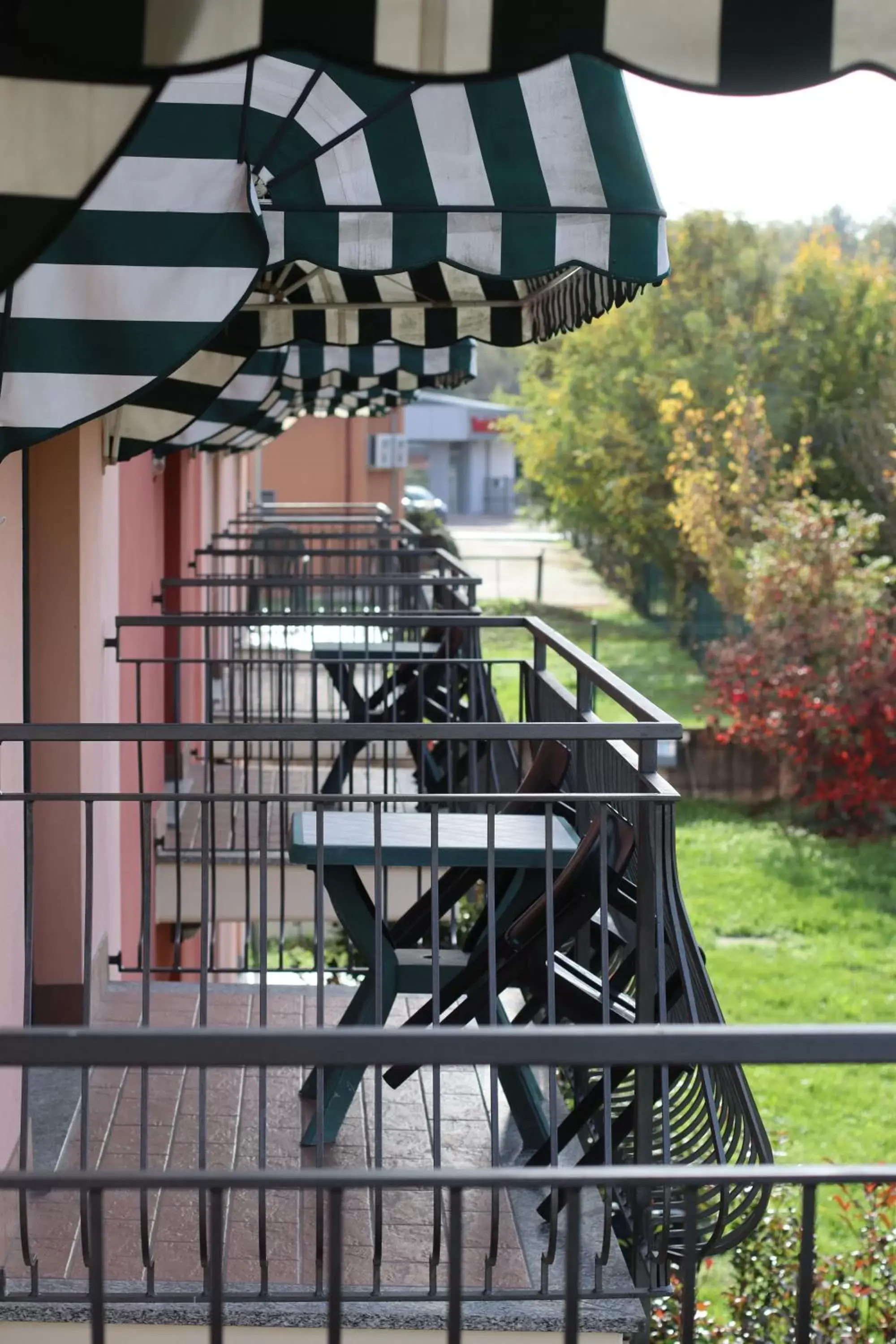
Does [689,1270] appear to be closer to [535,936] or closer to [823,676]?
[535,936]

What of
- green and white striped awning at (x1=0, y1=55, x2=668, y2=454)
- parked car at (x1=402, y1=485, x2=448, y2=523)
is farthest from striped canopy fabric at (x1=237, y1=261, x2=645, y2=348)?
parked car at (x1=402, y1=485, x2=448, y2=523)

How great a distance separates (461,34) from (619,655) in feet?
99.4

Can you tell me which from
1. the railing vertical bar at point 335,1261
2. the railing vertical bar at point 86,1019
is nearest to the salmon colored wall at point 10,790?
the railing vertical bar at point 86,1019

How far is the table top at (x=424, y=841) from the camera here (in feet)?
13.3

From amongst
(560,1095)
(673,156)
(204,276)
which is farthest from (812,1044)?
(673,156)

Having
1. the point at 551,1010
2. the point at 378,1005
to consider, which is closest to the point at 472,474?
the point at 378,1005

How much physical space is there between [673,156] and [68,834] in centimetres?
5772

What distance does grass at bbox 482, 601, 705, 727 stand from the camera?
2811cm

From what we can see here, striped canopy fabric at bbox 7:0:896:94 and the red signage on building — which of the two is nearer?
striped canopy fabric at bbox 7:0:896:94

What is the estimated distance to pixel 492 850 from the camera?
3.71 metres

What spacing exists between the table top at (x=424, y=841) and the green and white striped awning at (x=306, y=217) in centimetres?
134

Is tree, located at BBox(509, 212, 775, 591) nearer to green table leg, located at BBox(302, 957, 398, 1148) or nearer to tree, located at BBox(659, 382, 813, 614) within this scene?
tree, located at BBox(659, 382, 813, 614)

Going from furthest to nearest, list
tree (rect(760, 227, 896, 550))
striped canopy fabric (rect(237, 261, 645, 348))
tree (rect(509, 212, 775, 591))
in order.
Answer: tree (rect(509, 212, 775, 591))
tree (rect(760, 227, 896, 550))
striped canopy fabric (rect(237, 261, 645, 348))

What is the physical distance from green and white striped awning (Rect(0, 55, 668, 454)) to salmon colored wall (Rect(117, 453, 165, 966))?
2582mm
